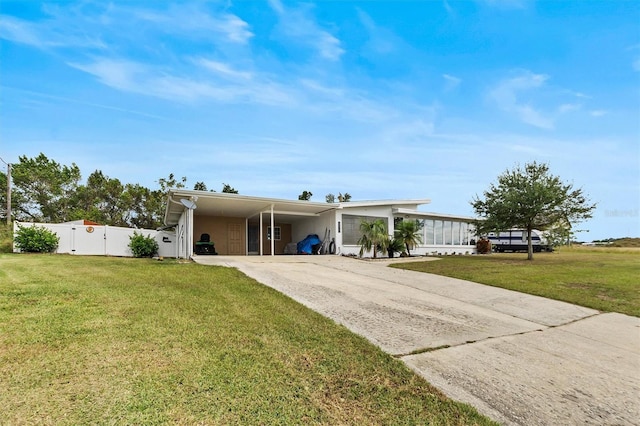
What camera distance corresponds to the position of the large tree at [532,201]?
1549 centimetres

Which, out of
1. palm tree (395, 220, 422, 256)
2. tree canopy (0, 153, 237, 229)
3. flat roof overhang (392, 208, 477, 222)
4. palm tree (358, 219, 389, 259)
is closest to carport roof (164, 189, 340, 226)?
palm tree (358, 219, 389, 259)

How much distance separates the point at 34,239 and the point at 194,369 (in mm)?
19374

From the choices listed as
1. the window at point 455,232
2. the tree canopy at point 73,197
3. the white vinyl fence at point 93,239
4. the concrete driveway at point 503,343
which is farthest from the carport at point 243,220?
the window at point 455,232

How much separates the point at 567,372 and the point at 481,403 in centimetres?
156

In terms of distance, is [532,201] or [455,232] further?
[455,232]

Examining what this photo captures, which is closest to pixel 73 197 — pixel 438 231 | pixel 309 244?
pixel 309 244

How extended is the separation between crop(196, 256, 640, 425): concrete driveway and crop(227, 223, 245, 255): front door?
505 inches

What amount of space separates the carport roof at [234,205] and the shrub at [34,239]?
5856 millimetres

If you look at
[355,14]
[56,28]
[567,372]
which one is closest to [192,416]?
[567,372]

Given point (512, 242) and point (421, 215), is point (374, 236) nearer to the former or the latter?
point (421, 215)

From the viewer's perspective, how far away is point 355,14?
909cm

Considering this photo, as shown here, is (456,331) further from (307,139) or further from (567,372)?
(307,139)

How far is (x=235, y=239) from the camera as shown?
21.0 meters

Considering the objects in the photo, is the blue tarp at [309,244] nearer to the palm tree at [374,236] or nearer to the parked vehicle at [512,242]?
the palm tree at [374,236]
